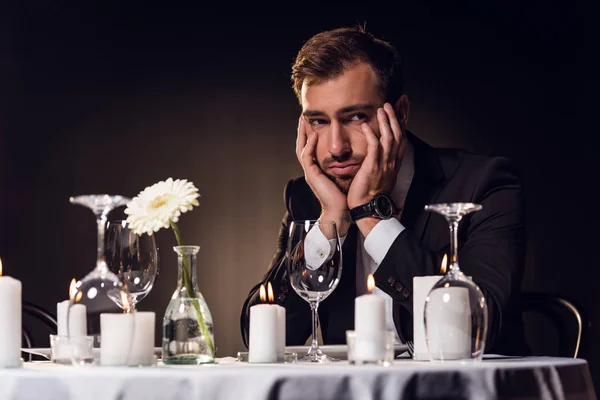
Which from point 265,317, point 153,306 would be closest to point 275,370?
point 265,317

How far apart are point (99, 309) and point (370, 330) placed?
17.6 inches

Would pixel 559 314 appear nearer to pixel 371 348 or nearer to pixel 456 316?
pixel 456 316

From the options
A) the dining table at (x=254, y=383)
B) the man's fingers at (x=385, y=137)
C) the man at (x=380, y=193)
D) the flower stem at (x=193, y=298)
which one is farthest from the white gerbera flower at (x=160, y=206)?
the man's fingers at (x=385, y=137)

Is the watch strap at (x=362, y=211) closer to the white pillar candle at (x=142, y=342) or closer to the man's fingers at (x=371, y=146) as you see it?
the man's fingers at (x=371, y=146)

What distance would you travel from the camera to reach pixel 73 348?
1.45 m

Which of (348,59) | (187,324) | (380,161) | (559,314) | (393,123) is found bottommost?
(559,314)

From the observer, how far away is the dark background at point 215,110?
11.6 feet

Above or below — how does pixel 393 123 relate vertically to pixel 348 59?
below

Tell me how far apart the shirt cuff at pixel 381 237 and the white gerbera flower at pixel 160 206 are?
3.33ft

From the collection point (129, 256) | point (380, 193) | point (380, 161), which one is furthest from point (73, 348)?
point (380, 161)

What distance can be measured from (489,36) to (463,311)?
2.27 meters

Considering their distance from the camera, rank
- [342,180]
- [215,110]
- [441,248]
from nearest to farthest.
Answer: [441,248] → [342,180] → [215,110]

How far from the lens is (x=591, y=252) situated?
3457 mm

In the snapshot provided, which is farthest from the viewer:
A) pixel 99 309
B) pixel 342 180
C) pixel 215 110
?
pixel 215 110
